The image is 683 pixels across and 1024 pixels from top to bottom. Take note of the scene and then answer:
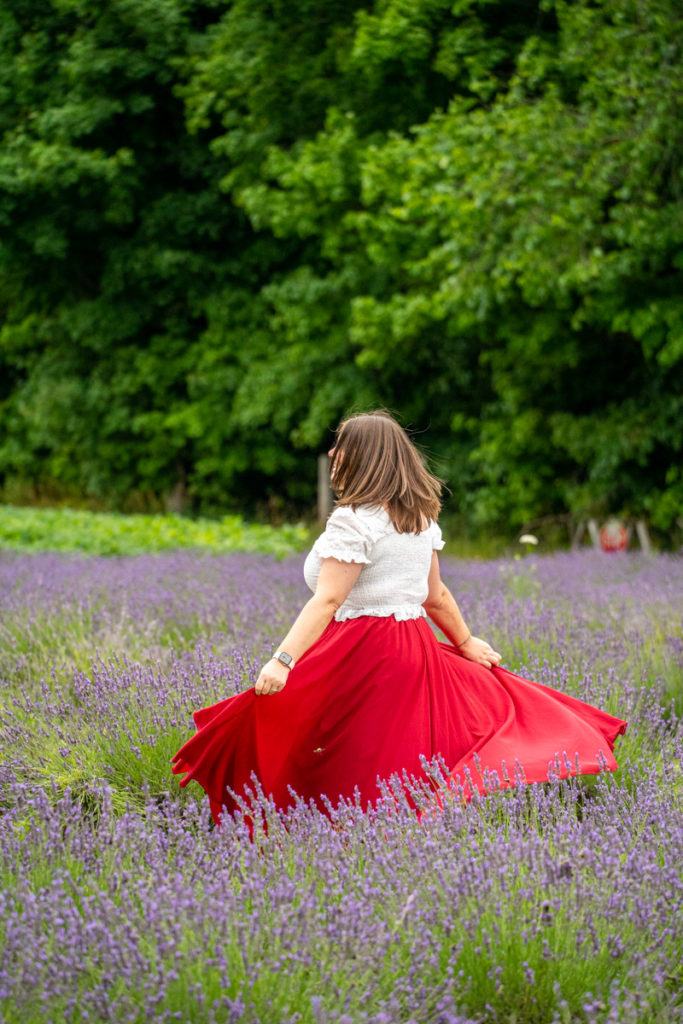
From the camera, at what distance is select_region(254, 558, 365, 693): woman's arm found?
3.00m

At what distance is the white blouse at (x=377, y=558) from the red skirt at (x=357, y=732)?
0.16 ft

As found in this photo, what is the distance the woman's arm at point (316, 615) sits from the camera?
3.00m

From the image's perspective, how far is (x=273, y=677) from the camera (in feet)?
9.81

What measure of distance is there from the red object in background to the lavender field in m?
8.73

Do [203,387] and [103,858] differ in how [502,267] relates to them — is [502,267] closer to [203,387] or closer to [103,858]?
[203,387]

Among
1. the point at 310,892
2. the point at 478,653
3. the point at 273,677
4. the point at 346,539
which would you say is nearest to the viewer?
the point at 310,892

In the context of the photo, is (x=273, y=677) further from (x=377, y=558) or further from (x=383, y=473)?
(x=383, y=473)

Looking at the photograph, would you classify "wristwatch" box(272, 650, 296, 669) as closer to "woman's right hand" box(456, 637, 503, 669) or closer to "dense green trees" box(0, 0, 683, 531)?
"woman's right hand" box(456, 637, 503, 669)

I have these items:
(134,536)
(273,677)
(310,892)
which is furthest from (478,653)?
(134,536)

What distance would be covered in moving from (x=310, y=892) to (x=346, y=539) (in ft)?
3.31

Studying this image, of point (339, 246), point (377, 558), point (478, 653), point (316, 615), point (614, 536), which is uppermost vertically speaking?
point (339, 246)

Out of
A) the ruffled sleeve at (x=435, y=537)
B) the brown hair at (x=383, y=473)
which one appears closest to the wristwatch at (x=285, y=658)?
the brown hair at (x=383, y=473)

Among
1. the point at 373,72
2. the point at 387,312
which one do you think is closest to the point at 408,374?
the point at 387,312

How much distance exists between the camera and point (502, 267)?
437 inches
